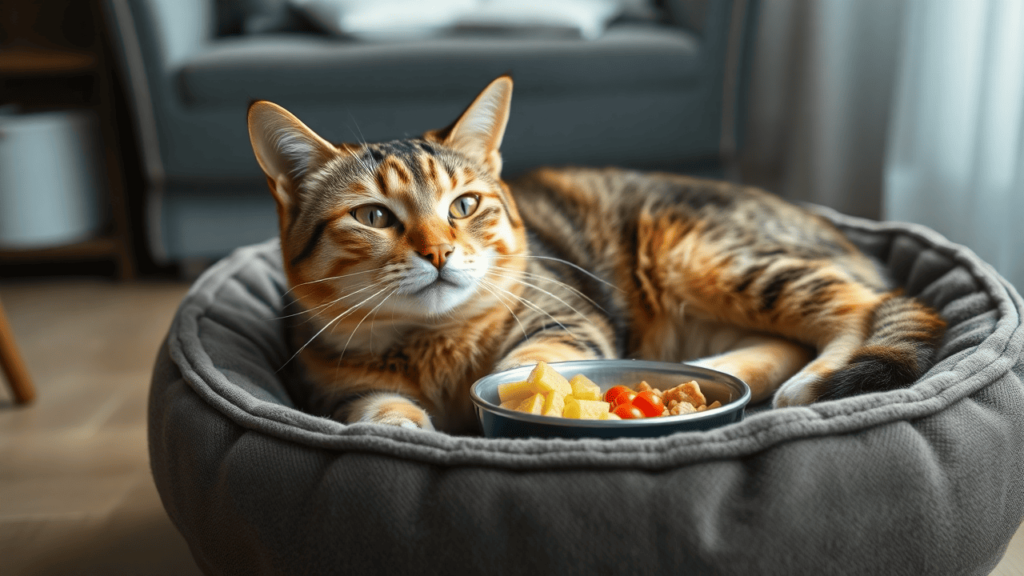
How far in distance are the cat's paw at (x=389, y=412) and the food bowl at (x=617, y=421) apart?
5.4 inches

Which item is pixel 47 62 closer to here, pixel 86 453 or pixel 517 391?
pixel 86 453

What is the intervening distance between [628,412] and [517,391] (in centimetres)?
17

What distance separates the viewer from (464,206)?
54.8 inches

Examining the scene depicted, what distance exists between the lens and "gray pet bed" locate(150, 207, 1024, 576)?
34.7 inches

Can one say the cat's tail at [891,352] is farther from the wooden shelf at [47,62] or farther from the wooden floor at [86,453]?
the wooden shelf at [47,62]

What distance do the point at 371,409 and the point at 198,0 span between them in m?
2.63

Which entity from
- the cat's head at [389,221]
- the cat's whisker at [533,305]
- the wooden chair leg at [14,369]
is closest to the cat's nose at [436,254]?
the cat's head at [389,221]

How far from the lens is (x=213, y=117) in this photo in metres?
2.89

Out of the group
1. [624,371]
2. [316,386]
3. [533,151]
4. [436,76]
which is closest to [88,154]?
[436,76]

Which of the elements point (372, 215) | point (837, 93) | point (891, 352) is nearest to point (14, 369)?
point (372, 215)

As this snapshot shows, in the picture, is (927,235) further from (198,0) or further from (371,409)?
(198,0)

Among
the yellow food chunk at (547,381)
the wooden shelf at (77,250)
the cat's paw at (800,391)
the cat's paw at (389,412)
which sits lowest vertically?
the wooden shelf at (77,250)

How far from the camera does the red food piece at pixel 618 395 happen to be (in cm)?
118

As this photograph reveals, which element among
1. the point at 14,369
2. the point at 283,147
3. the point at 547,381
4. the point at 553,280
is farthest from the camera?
the point at 14,369
